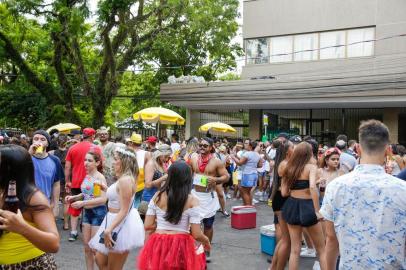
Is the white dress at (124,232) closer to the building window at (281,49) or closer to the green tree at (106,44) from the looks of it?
the green tree at (106,44)

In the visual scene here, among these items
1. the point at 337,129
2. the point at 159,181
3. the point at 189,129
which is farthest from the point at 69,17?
the point at 337,129

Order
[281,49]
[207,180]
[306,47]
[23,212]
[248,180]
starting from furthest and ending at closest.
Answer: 1. [281,49]
2. [306,47]
3. [248,180]
4. [207,180]
5. [23,212]

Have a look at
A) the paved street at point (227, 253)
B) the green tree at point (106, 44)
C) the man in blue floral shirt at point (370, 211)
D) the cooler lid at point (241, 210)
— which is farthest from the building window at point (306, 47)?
the man in blue floral shirt at point (370, 211)

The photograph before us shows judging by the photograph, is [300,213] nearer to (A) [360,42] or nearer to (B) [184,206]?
(B) [184,206]

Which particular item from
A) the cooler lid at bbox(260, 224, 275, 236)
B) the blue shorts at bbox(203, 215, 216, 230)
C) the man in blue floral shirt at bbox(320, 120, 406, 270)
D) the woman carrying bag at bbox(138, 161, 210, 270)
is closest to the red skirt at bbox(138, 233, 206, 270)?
the woman carrying bag at bbox(138, 161, 210, 270)

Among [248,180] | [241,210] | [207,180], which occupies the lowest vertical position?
[241,210]

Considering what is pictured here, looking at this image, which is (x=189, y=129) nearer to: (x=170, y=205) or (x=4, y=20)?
(x=4, y=20)

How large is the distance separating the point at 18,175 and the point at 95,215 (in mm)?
2828

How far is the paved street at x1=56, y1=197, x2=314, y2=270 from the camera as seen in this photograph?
21.3ft

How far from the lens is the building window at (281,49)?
21375 mm

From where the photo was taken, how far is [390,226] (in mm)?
2730

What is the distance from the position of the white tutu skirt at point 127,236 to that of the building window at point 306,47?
17.6 metres

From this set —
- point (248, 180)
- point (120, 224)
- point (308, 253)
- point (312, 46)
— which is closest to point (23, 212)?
point (120, 224)

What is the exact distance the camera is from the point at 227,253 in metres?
7.24
